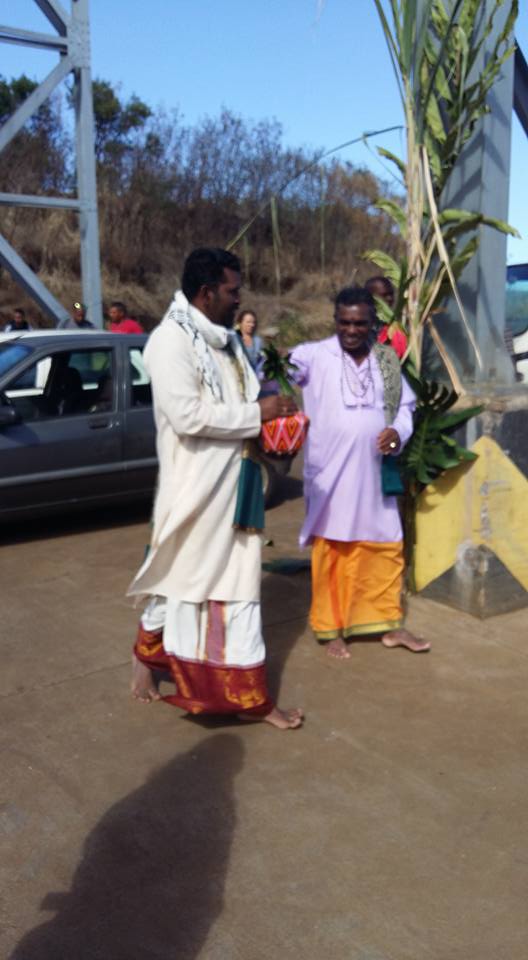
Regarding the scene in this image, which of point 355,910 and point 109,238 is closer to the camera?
point 355,910

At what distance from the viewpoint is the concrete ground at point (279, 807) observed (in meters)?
2.62

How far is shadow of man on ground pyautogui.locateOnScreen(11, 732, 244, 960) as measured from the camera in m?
2.56

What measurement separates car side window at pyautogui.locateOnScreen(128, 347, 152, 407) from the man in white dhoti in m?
3.48

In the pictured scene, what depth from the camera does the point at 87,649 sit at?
4.62m

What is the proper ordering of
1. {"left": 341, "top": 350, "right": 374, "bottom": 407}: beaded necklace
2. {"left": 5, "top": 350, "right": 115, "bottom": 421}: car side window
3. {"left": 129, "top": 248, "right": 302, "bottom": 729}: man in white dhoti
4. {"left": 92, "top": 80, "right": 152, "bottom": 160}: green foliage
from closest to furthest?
{"left": 129, "top": 248, "right": 302, "bottom": 729}: man in white dhoti
{"left": 341, "top": 350, "right": 374, "bottom": 407}: beaded necklace
{"left": 5, "top": 350, "right": 115, "bottom": 421}: car side window
{"left": 92, "top": 80, "right": 152, "bottom": 160}: green foliage

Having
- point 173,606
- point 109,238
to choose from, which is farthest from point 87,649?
point 109,238

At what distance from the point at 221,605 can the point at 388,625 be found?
1.25m

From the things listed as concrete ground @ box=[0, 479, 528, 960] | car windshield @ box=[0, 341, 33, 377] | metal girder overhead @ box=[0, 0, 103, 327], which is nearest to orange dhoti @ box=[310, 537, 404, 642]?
concrete ground @ box=[0, 479, 528, 960]

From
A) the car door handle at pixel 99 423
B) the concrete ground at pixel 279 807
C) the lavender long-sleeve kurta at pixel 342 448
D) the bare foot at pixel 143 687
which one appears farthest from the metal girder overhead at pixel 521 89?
the bare foot at pixel 143 687

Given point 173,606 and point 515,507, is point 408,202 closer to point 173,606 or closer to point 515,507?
point 515,507

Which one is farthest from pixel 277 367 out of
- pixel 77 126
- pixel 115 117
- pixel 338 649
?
pixel 115 117

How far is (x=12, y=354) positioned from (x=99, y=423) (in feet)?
2.62

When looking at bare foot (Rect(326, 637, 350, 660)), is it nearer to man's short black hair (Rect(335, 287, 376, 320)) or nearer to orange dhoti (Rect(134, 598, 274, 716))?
orange dhoti (Rect(134, 598, 274, 716))

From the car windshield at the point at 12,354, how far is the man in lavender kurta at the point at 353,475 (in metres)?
2.90
